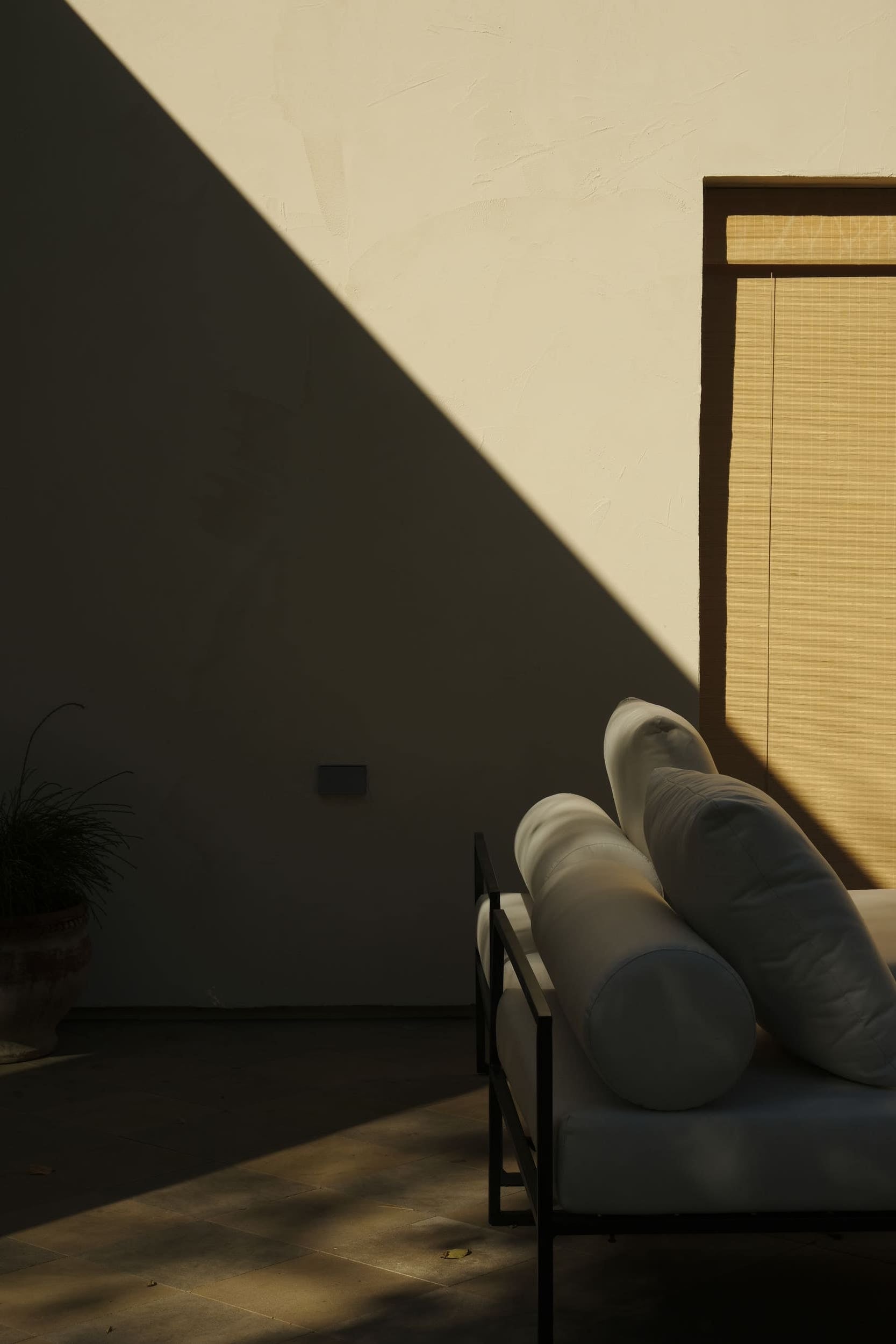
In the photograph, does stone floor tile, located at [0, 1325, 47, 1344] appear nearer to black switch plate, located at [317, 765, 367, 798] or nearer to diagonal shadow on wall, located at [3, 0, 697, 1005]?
diagonal shadow on wall, located at [3, 0, 697, 1005]

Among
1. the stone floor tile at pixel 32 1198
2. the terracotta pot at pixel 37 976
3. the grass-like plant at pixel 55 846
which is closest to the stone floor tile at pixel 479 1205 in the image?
the stone floor tile at pixel 32 1198

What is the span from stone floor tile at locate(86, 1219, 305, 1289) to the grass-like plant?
153 cm

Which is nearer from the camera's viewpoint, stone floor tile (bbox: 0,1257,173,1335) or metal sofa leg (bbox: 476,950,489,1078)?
stone floor tile (bbox: 0,1257,173,1335)

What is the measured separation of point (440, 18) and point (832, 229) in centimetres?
144

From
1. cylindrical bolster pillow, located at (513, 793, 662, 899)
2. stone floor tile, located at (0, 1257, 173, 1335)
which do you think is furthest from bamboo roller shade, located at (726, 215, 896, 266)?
stone floor tile, located at (0, 1257, 173, 1335)

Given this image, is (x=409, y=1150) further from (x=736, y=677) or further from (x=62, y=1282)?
(x=736, y=677)

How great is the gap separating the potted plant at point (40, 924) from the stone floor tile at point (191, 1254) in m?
A: 1.42

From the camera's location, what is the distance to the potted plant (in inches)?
169

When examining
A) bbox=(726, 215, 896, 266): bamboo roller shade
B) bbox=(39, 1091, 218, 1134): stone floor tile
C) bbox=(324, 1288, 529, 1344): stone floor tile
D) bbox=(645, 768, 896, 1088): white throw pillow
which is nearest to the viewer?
bbox=(645, 768, 896, 1088): white throw pillow

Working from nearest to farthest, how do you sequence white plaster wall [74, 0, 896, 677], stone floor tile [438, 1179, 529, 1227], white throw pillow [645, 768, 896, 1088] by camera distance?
1. white throw pillow [645, 768, 896, 1088]
2. stone floor tile [438, 1179, 529, 1227]
3. white plaster wall [74, 0, 896, 677]

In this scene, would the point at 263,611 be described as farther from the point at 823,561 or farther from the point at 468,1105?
the point at 823,561

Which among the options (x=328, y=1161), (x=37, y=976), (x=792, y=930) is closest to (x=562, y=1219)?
(x=792, y=930)

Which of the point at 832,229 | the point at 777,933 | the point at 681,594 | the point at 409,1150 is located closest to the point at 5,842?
the point at 409,1150

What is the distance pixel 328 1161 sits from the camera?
3.46 meters
